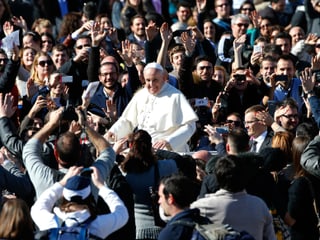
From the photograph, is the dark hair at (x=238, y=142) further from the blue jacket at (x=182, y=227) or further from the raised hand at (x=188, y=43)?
the raised hand at (x=188, y=43)

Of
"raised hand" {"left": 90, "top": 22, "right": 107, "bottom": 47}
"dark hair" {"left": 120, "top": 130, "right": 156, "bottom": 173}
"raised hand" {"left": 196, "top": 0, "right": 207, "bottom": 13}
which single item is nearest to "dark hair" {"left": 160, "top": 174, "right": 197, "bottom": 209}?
"dark hair" {"left": 120, "top": 130, "right": 156, "bottom": 173}

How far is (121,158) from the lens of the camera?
1080 centimetres

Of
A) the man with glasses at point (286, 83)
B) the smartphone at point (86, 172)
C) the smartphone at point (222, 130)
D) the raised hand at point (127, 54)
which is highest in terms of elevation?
the smartphone at point (86, 172)

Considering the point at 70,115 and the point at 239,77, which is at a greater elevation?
the point at 70,115

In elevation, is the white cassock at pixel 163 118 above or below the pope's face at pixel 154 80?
below

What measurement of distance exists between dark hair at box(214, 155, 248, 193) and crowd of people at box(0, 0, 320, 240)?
0.04ft

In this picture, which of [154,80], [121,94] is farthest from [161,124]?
[121,94]

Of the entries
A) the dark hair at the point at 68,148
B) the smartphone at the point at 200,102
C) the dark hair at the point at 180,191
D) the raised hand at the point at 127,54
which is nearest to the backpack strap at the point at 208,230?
the dark hair at the point at 180,191

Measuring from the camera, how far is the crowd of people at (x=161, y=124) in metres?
8.95

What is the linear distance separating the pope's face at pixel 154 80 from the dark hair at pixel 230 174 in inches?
141

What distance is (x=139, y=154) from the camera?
10312 mm

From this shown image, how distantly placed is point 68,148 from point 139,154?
2.65 ft

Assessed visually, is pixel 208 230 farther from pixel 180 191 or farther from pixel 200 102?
pixel 200 102

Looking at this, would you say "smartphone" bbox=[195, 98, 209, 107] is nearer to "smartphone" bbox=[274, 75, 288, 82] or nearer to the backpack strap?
"smartphone" bbox=[274, 75, 288, 82]
